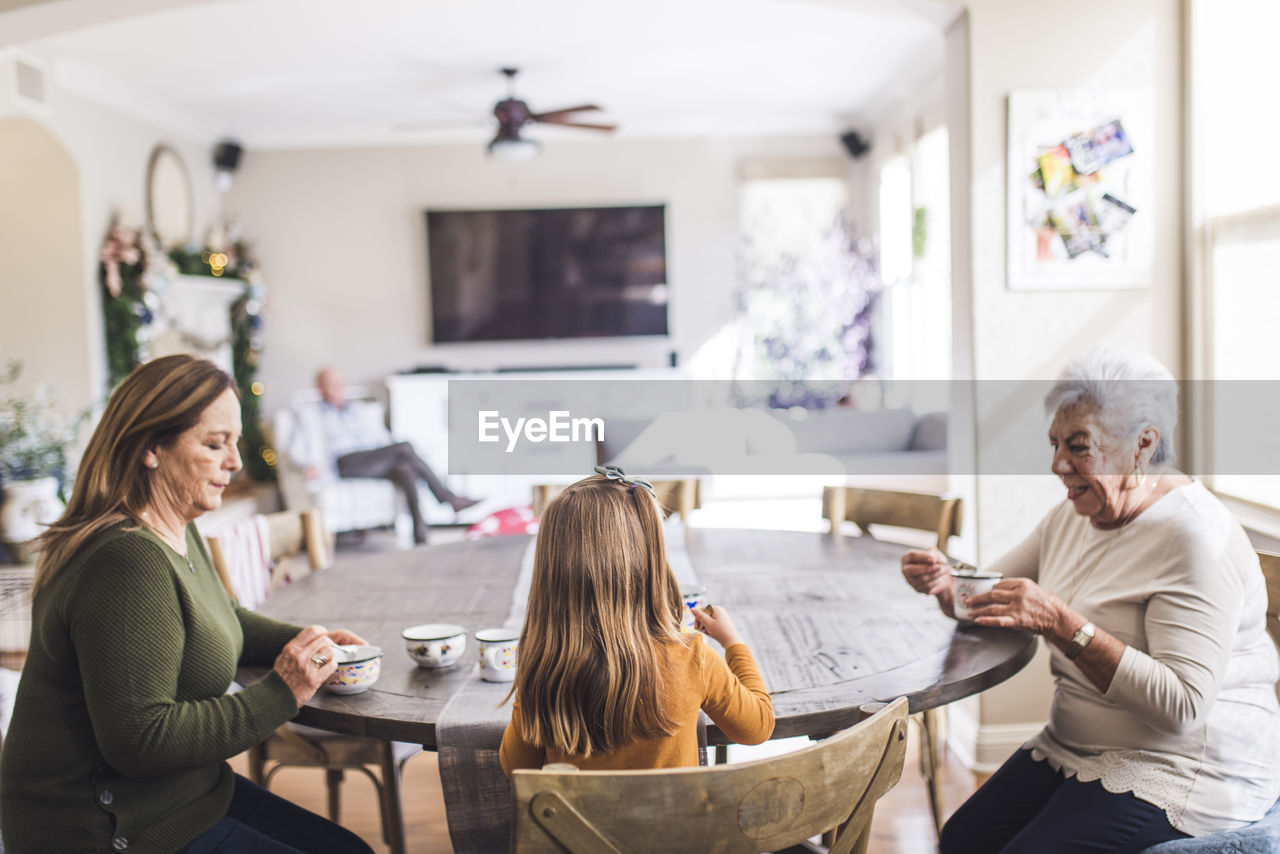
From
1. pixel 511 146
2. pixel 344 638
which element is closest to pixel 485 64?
pixel 511 146

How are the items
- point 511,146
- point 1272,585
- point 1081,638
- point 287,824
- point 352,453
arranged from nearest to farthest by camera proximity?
point 1081,638 < point 287,824 < point 1272,585 < point 511,146 < point 352,453

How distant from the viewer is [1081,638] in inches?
56.6

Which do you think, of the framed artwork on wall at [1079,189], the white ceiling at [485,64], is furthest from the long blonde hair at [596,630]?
the white ceiling at [485,64]

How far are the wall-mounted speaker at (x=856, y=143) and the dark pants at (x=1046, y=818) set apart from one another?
6.05 metres

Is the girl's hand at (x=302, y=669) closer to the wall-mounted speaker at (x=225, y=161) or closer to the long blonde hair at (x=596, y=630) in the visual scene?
the long blonde hair at (x=596, y=630)

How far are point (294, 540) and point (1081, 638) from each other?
183 cm

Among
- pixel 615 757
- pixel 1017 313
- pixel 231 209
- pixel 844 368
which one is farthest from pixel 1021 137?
pixel 231 209

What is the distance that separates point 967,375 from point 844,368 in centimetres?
446

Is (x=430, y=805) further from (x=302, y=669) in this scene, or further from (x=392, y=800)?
(x=302, y=669)

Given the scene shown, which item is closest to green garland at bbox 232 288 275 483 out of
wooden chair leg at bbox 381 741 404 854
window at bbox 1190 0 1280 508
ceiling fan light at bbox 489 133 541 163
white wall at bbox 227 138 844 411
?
white wall at bbox 227 138 844 411

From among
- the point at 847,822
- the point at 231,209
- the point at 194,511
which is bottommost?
the point at 847,822

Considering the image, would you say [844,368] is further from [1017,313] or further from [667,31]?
[1017,313]

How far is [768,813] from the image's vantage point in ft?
3.34

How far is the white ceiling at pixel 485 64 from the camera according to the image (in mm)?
4723
